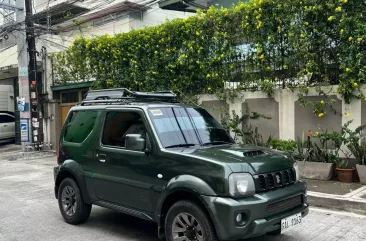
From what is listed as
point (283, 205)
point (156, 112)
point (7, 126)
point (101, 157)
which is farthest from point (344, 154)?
point (7, 126)

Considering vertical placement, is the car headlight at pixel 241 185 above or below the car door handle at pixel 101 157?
below

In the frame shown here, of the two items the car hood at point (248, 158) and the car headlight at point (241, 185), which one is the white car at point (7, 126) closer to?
the car hood at point (248, 158)

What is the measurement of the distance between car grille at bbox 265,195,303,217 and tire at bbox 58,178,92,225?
299 centimetres

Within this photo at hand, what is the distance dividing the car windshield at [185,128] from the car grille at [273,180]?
41.7 inches

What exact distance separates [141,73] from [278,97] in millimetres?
4834

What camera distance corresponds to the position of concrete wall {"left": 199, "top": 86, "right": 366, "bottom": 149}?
8.23m

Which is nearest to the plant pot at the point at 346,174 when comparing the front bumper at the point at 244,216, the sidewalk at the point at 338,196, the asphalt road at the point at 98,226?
the sidewalk at the point at 338,196

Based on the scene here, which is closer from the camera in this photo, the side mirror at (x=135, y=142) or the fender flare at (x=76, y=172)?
the side mirror at (x=135, y=142)

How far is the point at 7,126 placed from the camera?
760 inches

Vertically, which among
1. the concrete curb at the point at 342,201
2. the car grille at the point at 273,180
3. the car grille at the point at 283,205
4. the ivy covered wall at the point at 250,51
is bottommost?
the concrete curb at the point at 342,201

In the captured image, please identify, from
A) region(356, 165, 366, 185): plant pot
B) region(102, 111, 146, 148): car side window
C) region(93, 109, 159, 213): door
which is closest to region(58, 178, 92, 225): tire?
region(93, 109, 159, 213): door

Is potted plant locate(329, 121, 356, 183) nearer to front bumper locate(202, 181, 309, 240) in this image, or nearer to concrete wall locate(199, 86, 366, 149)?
→ concrete wall locate(199, 86, 366, 149)

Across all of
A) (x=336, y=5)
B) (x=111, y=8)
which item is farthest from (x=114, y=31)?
(x=336, y=5)

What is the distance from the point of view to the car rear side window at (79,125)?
5.74 m
